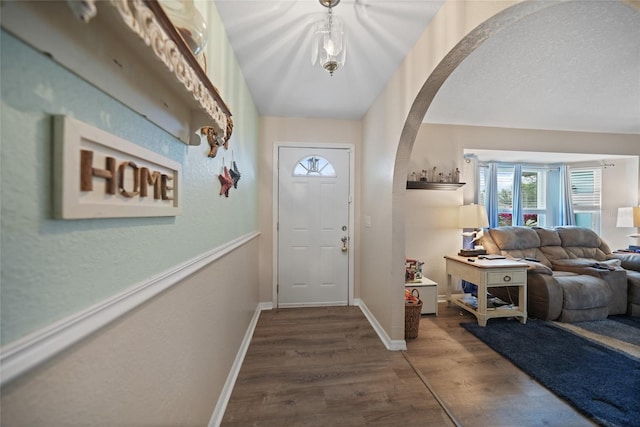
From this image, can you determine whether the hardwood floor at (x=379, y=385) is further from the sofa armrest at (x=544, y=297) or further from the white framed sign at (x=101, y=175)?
Result: the white framed sign at (x=101, y=175)

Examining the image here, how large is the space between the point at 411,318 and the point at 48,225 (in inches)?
98.5

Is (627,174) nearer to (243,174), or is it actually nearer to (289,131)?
(289,131)

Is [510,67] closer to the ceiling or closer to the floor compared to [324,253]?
closer to the ceiling

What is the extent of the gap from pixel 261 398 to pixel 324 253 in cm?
176

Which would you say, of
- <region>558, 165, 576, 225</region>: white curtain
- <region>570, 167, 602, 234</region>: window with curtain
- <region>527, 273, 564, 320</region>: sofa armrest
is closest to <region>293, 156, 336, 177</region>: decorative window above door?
<region>527, 273, 564, 320</region>: sofa armrest

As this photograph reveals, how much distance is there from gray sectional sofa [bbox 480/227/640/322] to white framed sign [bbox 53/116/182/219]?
3546 mm

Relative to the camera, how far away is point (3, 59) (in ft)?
1.26

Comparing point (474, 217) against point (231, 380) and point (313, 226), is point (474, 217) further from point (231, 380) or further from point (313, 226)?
point (231, 380)

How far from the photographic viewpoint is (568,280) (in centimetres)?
266

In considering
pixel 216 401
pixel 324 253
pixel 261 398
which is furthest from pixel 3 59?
pixel 324 253

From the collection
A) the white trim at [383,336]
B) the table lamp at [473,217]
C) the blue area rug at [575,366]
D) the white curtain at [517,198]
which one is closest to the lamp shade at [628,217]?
the white curtain at [517,198]

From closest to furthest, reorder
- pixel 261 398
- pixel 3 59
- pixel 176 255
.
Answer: pixel 3 59 → pixel 176 255 → pixel 261 398

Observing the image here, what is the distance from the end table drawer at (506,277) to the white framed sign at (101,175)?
3018mm

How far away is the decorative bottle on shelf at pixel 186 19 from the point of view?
729mm
